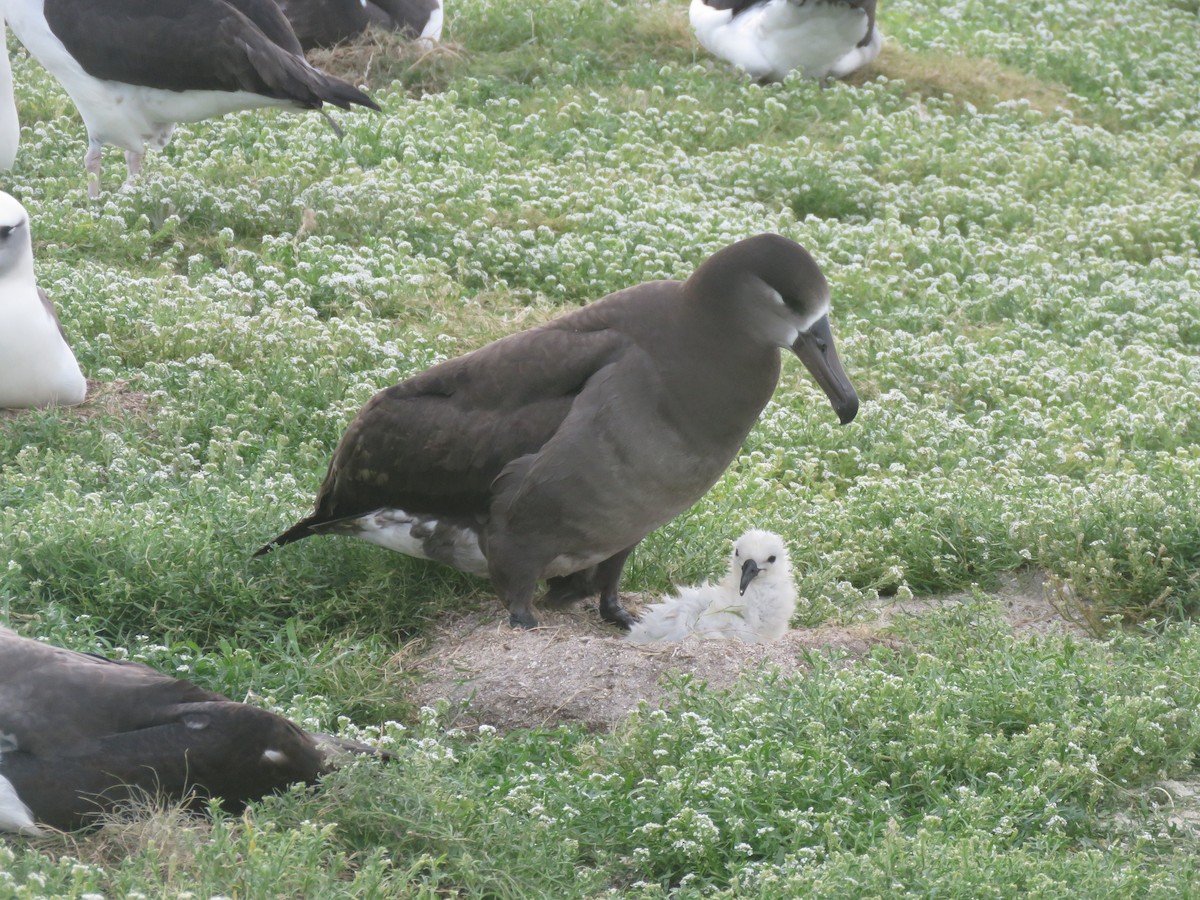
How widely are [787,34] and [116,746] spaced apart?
31.7ft

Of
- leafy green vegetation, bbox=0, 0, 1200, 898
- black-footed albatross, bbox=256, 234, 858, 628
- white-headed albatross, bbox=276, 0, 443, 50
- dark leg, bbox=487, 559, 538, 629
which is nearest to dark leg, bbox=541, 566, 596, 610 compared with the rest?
black-footed albatross, bbox=256, 234, 858, 628

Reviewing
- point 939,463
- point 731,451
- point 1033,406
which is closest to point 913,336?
point 1033,406

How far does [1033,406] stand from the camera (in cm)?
741

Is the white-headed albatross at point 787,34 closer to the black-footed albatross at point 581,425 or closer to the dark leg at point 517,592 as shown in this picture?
the black-footed albatross at point 581,425

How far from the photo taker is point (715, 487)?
647 centimetres

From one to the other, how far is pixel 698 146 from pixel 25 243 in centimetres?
579

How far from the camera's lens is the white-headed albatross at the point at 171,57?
783cm

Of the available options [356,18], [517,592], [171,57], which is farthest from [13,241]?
[356,18]

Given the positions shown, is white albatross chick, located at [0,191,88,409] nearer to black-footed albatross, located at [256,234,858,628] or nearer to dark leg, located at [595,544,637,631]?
black-footed albatross, located at [256,234,858,628]

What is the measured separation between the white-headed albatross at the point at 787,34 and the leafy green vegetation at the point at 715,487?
0.29 metres

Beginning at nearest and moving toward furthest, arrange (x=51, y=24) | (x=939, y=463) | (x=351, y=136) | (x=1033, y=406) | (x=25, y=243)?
(x=25, y=243), (x=939, y=463), (x=1033, y=406), (x=51, y=24), (x=351, y=136)

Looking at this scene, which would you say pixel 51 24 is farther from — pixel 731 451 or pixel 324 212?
pixel 731 451

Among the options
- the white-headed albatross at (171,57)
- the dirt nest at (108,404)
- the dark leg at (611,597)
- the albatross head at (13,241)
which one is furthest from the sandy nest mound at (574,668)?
the white-headed albatross at (171,57)

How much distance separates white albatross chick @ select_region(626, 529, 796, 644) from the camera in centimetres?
525
